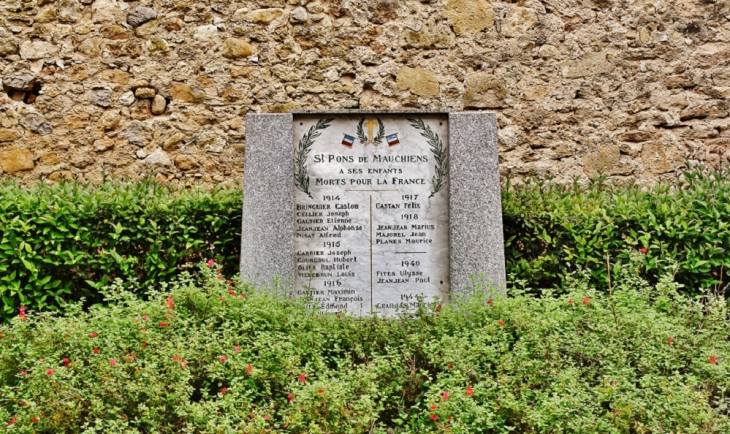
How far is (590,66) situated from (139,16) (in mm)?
4117

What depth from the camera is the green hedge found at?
4750 millimetres

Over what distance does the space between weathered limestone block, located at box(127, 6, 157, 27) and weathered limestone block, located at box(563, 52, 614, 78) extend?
3789mm

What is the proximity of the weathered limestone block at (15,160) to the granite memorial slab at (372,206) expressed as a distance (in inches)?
112

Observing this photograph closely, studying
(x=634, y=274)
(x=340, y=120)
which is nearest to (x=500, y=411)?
(x=634, y=274)

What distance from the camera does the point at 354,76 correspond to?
653 cm

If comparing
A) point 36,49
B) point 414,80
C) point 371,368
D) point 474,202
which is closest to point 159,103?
point 36,49

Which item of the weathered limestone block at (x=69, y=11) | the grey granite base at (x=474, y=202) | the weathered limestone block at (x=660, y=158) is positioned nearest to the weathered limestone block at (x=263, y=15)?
the weathered limestone block at (x=69, y=11)

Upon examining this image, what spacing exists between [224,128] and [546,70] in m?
2.98

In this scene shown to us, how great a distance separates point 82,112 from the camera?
6480 millimetres

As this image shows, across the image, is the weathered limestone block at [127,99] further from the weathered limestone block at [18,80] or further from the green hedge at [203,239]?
the green hedge at [203,239]

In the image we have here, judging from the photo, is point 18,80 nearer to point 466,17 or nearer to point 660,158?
point 466,17

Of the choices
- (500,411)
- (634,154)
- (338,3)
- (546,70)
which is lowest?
(500,411)

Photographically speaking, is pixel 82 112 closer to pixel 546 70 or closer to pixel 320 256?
pixel 320 256

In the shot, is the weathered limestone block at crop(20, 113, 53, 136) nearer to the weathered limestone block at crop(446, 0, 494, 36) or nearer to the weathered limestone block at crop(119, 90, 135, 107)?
the weathered limestone block at crop(119, 90, 135, 107)
